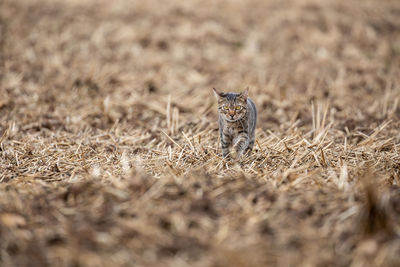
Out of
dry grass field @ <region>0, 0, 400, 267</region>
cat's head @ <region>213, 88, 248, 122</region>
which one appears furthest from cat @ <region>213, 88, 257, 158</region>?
dry grass field @ <region>0, 0, 400, 267</region>

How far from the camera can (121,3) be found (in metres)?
11.4

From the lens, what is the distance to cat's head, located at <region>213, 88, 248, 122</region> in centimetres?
463

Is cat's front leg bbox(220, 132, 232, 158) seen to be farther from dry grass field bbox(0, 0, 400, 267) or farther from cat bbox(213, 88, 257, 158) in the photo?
dry grass field bbox(0, 0, 400, 267)

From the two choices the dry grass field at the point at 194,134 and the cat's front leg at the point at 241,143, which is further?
the cat's front leg at the point at 241,143

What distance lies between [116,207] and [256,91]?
514 cm

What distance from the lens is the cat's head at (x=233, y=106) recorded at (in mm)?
4629

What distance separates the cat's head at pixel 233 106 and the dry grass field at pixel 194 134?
0.52 metres

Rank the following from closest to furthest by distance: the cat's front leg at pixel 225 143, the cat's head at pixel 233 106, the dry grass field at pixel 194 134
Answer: the dry grass field at pixel 194 134 < the cat's head at pixel 233 106 < the cat's front leg at pixel 225 143

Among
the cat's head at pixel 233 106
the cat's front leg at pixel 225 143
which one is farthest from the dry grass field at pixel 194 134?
the cat's head at pixel 233 106

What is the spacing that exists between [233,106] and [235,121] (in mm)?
226

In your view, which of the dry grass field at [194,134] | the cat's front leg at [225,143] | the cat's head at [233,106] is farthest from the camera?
the cat's front leg at [225,143]

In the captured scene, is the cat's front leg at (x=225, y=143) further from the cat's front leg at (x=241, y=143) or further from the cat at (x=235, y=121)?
the cat's front leg at (x=241, y=143)

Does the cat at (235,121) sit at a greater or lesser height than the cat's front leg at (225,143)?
greater

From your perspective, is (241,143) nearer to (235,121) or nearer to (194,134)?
(235,121)
